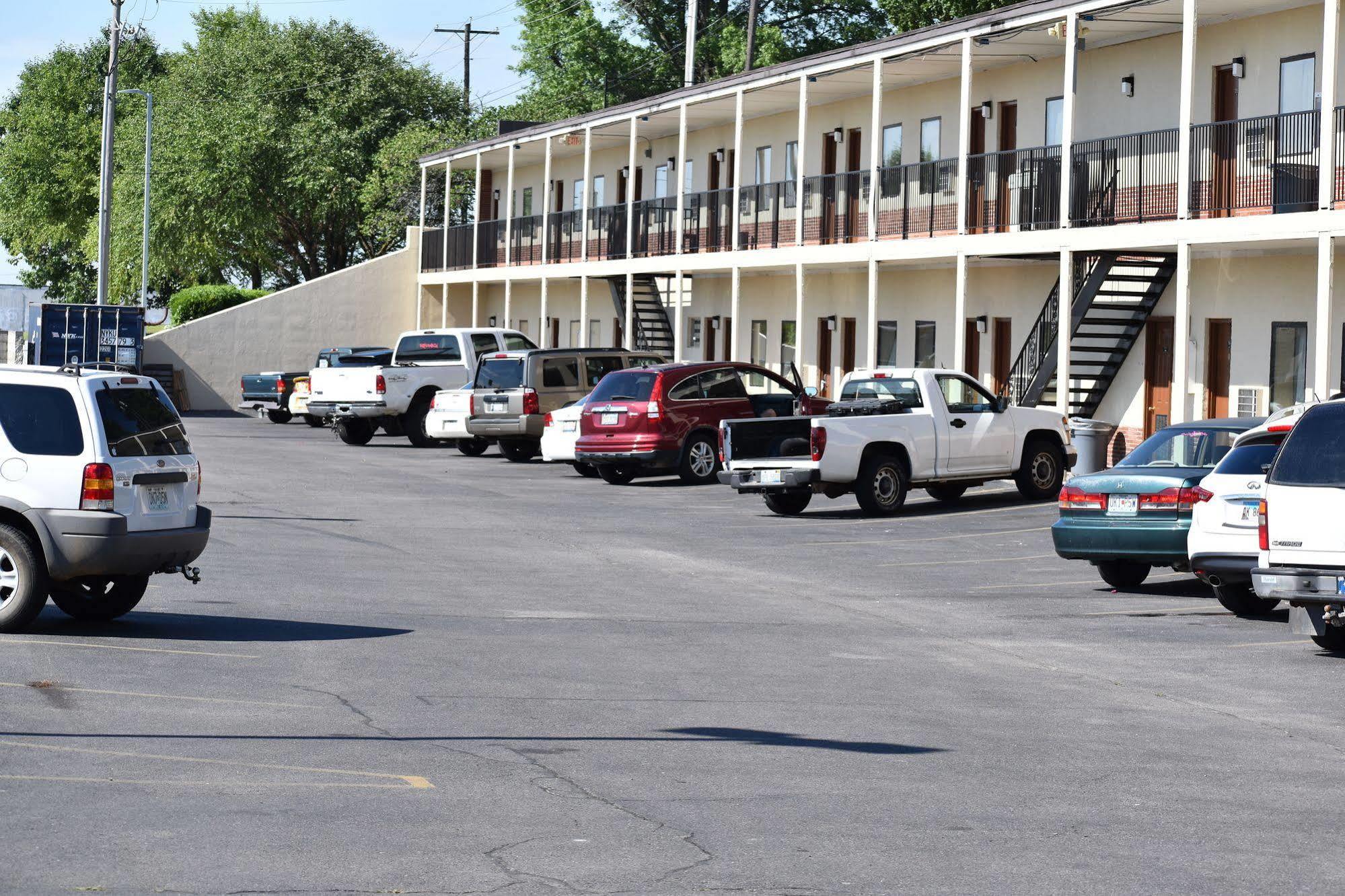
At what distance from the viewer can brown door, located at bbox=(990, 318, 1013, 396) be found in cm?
3325

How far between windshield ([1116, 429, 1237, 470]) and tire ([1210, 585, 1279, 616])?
5.86ft

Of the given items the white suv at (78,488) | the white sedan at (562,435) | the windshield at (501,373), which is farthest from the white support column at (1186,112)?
the white suv at (78,488)

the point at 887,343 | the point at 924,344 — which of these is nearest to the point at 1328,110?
the point at 924,344

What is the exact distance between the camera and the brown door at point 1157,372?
29359mm

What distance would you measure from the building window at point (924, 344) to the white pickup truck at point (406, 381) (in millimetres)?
7815

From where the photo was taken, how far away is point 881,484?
76.8ft

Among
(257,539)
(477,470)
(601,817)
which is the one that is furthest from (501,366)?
(601,817)

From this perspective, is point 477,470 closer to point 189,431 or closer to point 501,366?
point 501,366

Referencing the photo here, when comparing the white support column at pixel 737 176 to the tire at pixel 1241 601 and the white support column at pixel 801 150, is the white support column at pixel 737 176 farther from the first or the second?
the tire at pixel 1241 601

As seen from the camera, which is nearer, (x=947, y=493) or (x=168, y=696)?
(x=168, y=696)

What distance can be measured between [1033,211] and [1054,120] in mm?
3548

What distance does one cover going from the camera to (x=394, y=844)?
676cm

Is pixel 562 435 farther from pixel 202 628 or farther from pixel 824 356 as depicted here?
pixel 202 628

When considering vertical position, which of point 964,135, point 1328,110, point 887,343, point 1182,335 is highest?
point 964,135
